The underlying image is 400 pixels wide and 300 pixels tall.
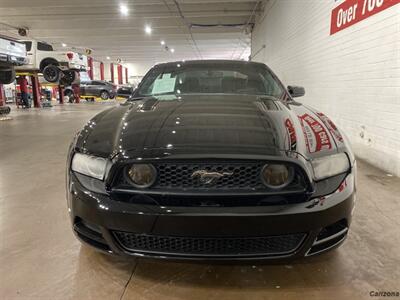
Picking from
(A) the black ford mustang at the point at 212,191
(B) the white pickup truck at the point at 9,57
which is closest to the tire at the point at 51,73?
(B) the white pickup truck at the point at 9,57

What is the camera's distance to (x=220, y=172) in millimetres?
1280

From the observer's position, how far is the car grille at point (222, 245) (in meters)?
1.29

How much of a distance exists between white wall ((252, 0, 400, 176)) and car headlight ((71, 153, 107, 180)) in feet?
9.62

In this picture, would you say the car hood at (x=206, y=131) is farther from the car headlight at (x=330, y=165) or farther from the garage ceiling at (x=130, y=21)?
the garage ceiling at (x=130, y=21)

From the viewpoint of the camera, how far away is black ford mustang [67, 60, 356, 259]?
125cm

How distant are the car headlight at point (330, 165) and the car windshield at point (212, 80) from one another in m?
1.03

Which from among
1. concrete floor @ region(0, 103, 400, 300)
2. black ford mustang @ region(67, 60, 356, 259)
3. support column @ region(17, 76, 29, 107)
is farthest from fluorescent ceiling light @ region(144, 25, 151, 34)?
black ford mustang @ region(67, 60, 356, 259)

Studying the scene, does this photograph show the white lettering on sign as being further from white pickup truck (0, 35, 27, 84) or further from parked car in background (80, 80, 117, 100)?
parked car in background (80, 80, 117, 100)

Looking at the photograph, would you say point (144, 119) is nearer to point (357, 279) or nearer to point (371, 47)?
point (357, 279)

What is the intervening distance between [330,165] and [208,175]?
1.77 ft

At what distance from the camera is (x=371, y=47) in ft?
12.0

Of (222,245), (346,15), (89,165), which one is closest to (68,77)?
(346,15)

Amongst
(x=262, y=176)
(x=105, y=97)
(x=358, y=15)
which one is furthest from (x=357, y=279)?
(x=105, y=97)

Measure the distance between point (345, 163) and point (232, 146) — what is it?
548 millimetres
